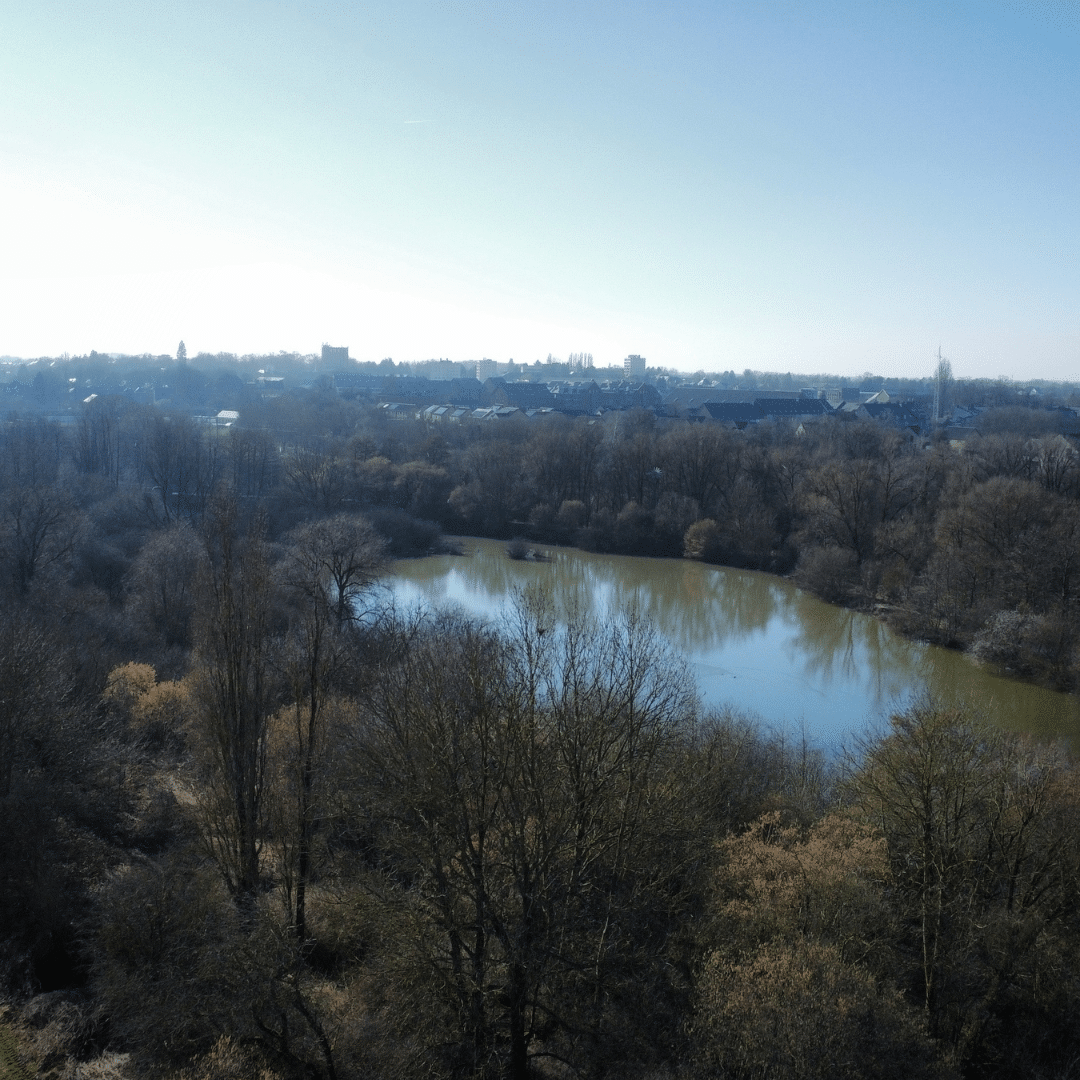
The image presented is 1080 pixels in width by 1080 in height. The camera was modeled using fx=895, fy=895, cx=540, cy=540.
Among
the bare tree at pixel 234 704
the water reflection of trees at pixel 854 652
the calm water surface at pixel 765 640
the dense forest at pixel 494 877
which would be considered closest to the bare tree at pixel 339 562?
the calm water surface at pixel 765 640

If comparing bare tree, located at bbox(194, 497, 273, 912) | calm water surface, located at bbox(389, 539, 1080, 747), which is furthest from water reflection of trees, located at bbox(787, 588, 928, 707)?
bare tree, located at bbox(194, 497, 273, 912)

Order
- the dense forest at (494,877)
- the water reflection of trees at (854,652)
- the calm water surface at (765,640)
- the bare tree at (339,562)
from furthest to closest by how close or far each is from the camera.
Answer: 1. the water reflection of trees at (854,652)
2. the bare tree at (339,562)
3. the calm water surface at (765,640)
4. the dense forest at (494,877)

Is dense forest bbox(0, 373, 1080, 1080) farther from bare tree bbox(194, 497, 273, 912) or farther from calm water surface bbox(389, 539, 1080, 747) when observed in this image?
calm water surface bbox(389, 539, 1080, 747)

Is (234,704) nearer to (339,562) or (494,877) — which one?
(494,877)

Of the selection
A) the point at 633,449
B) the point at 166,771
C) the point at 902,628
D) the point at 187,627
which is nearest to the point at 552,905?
the point at 166,771

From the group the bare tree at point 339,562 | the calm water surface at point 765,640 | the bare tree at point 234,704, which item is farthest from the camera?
the bare tree at point 339,562

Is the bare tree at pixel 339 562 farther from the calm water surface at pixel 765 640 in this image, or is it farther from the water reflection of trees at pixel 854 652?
the water reflection of trees at pixel 854 652

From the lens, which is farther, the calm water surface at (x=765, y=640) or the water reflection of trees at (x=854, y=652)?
the water reflection of trees at (x=854, y=652)

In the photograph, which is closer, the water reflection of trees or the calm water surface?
the calm water surface

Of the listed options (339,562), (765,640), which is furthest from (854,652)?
(339,562)
